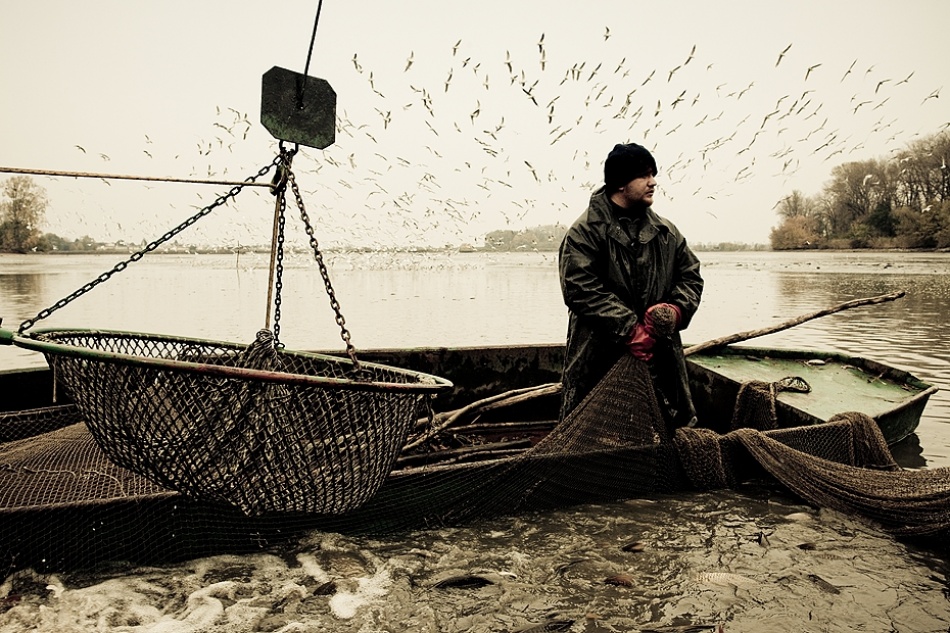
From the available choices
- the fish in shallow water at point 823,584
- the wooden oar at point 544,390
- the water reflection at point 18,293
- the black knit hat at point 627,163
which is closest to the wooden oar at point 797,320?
the wooden oar at point 544,390

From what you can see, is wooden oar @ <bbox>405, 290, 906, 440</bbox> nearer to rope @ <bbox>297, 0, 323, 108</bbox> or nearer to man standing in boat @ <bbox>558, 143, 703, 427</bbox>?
man standing in boat @ <bbox>558, 143, 703, 427</bbox>

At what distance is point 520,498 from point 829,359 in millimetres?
4606

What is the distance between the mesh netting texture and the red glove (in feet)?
5.08

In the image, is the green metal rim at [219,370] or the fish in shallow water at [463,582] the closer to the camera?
the green metal rim at [219,370]

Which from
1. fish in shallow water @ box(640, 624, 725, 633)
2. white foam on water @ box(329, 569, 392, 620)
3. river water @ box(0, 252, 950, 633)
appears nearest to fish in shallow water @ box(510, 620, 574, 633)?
river water @ box(0, 252, 950, 633)

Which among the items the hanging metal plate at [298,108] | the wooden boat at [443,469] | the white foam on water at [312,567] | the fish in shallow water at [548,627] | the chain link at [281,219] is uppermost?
the hanging metal plate at [298,108]

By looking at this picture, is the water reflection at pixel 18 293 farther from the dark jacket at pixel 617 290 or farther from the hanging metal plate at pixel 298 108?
the dark jacket at pixel 617 290

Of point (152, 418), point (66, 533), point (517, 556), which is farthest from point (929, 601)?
point (66, 533)

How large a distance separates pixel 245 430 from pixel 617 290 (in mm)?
2338

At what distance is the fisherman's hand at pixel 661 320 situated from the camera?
12.0 ft

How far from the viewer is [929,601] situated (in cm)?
287

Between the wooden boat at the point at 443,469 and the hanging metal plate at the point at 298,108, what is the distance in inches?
69.7

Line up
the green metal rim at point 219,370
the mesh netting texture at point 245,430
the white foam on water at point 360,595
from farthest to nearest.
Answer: the white foam on water at point 360,595 → the mesh netting texture at point 245,430 → the green metal rim at point 219,370

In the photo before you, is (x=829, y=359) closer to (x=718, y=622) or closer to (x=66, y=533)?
(x=718, y=622)
